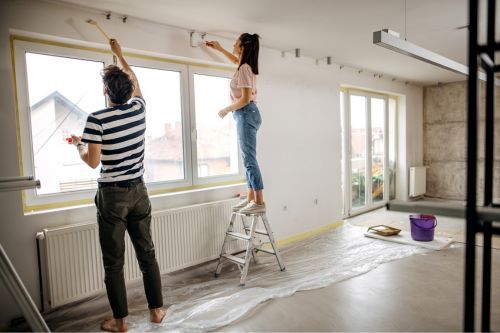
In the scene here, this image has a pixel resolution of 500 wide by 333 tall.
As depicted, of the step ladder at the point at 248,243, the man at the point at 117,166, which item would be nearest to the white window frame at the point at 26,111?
the man at the point at 117,166

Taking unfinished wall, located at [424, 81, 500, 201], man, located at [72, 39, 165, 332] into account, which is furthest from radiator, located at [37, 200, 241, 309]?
unfinished wall, located at [424, 81, 500, 201]

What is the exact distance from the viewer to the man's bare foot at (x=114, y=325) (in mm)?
2314

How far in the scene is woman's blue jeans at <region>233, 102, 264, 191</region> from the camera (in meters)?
3.07

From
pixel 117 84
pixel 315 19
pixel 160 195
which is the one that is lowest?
pixel 160 195

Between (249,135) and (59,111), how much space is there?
1593 mm

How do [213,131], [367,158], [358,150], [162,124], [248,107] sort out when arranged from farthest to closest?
1. [367,158]
2. [358,150]
3. [213,131]
4. [162,124]
5. [248,107]

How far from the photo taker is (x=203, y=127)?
12.2 feet

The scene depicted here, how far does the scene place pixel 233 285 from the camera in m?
3.06

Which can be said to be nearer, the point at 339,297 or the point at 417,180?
the point at 339,297

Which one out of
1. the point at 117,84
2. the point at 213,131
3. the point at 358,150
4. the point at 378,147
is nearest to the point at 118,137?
the point at 117,84

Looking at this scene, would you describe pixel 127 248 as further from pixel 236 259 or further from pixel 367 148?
pixel 367 148

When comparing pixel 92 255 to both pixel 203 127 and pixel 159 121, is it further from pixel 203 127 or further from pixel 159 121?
pixel 203 127

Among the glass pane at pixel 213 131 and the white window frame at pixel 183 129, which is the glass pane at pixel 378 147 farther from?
the white window frame at pixel 183 129

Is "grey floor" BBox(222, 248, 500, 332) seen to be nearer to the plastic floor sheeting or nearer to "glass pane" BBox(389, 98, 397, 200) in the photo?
the plastic floor sheeting
